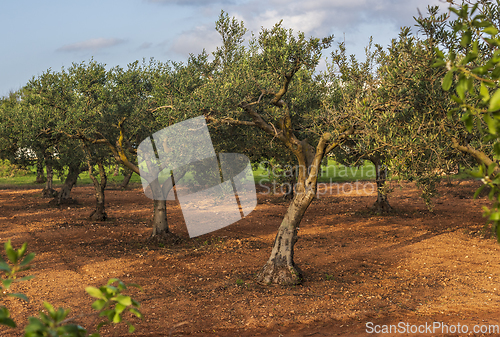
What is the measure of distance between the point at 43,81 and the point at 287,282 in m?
18.5

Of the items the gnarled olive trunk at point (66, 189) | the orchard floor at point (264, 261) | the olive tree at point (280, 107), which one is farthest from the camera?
the gnarled olive trunk at point (66, 189)

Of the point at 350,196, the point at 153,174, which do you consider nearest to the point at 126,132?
the point at 153,174

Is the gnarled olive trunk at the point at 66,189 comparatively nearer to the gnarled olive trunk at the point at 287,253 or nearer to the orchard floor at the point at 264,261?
the orchard floor at the point at 264,261

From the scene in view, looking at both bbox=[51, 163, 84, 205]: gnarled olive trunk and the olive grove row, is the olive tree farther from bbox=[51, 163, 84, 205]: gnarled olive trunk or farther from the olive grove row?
bbox=[51, 163, 84, 205]: gnarled olive trunk

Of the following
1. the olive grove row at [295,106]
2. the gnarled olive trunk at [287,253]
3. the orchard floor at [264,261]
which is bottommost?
the orchard floor at [264,261]

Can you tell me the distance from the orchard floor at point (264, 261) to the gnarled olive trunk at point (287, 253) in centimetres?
42

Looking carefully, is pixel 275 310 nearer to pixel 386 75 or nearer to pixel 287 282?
pixel 287 282

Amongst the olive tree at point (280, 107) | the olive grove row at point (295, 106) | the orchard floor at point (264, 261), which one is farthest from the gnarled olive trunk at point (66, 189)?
the olive tree at point (280, 107)

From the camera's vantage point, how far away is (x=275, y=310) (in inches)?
444

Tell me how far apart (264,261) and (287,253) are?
136 inches

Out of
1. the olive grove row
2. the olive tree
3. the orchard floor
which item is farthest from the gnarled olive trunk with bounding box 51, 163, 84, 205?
the olive tree

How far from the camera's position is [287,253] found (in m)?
13.8

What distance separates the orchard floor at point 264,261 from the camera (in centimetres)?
1068

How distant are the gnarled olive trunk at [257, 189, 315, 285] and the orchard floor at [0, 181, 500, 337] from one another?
42 centimetres
